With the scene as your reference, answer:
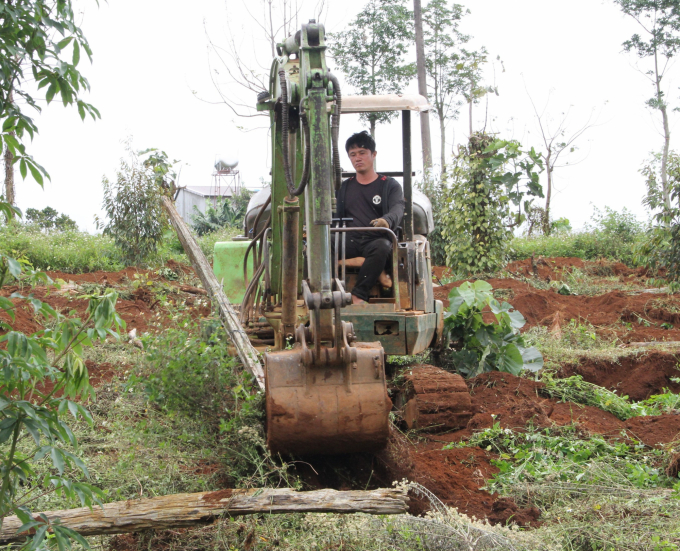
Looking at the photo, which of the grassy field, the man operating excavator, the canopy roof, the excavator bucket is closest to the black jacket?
the man operating excavator

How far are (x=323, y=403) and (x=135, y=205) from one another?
11.3 m

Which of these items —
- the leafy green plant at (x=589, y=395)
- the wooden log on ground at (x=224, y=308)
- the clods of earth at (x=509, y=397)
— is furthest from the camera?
the leafy green plant at (x=589, y=395)

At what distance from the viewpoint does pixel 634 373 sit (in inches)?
278

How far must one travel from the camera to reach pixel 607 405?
6.02 m

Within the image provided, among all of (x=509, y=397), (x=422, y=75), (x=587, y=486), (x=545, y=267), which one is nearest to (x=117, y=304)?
(x=509, y=397)

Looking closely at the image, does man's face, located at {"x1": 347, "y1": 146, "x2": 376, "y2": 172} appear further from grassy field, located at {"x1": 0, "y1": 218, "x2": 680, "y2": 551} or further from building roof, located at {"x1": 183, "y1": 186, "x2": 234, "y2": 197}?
building roof, located at {"x1": 183, "y1": 186, "x2": 234, "y2": 197}

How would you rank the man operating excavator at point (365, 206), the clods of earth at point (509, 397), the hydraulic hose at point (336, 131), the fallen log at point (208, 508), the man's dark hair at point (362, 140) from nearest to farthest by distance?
the fallen log at point (208, 508)
the hydraulic hose at point (336, 131)
the clods of earth at point (509, 397)
the man operating excavator at point (365, 206)
the man's dark hair at point (362, 140)

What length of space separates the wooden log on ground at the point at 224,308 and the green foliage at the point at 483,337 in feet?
9.14

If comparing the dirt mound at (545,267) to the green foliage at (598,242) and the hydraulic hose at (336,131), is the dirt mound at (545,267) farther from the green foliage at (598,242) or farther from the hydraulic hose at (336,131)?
the hydraulic hose at (336,131)

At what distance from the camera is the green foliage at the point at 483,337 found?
7.15 metres

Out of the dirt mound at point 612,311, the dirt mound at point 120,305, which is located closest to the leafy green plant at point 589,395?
the dirt mound at point 612,311

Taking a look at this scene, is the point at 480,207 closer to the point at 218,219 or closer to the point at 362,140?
the point at 362,140

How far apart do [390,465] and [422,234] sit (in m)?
3.30

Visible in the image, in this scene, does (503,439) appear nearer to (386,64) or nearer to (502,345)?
(502,345)
